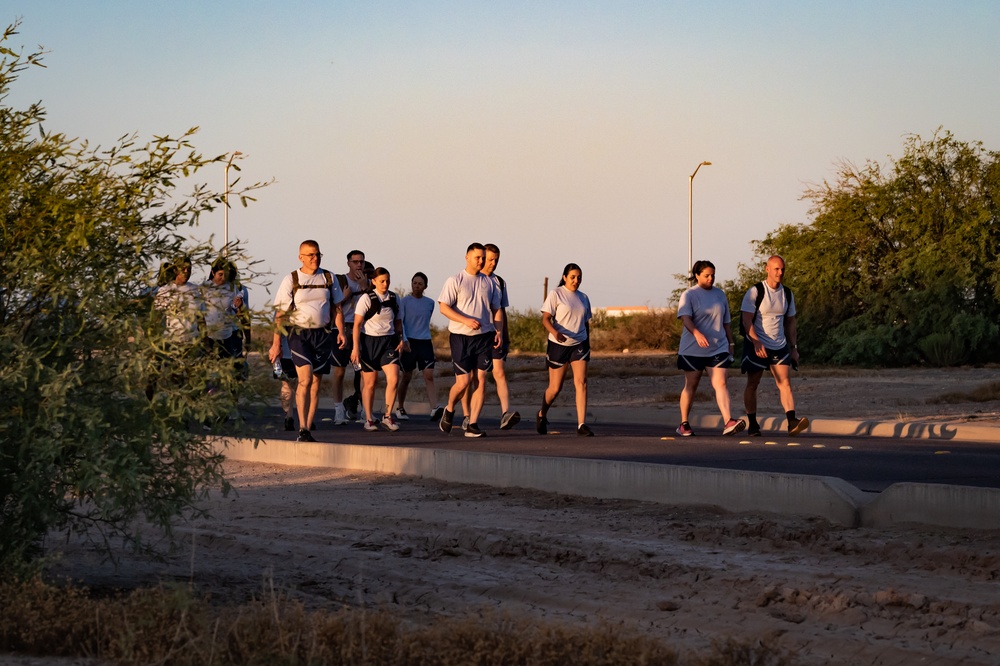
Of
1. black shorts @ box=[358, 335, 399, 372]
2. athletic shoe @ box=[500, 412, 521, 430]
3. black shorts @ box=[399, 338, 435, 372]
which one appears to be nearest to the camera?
athletic shoe @ box=[500, 412, 521, 430]

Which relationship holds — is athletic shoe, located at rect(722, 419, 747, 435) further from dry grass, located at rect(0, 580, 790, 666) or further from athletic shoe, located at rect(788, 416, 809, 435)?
dry grass, located at rect(0, 580, 790, 666)

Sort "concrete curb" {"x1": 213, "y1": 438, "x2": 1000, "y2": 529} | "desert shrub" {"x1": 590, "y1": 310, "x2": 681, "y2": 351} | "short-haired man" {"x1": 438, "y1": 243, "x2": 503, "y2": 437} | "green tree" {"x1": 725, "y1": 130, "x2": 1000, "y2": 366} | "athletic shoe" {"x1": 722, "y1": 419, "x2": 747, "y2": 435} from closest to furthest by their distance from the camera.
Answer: "concrete curb" {"x1": 213, "y1": 438, "x2": 1000, "y2": 529} < "short-haired man" {"x1": 438, "y1": 243, "x2": 503, "y2": 437} < "athletic shoe" {"x1": 722, "y1": 419, "x2": 747, "y2": 435} < "green tree" {"x1": 725, "y1": 130, "x2": 1000, "y2": 366} < "desert shrub" {"x1": 590, "y1": 310, "x2": 681, "y2": 351}

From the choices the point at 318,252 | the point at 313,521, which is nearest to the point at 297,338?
the point at 318,252

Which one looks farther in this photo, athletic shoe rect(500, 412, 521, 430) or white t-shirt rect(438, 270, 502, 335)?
athletic shoe rect(500, 412, 521, 430)

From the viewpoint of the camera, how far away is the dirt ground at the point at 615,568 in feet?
20.6

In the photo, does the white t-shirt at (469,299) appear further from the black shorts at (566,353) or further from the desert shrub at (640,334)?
the desert shrub at (640,334)

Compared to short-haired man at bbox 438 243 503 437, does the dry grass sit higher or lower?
lower

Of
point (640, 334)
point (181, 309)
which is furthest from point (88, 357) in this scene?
point (640, 334)

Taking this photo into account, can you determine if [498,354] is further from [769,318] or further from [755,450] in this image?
[755,450]

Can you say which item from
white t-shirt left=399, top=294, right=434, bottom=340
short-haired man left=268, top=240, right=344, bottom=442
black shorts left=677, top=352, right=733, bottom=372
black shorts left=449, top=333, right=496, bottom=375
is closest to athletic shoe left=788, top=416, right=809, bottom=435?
black shorts left=677, top=352, right=733, bottom=372

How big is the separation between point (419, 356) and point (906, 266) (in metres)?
18.3

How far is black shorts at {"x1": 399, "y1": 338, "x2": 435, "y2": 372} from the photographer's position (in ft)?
61.8

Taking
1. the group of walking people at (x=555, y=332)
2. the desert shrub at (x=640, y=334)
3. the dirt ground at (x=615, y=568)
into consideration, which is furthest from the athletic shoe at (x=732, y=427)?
the desert shrub at (x=640, y=334)

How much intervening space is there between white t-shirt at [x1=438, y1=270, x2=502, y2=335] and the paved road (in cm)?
123
